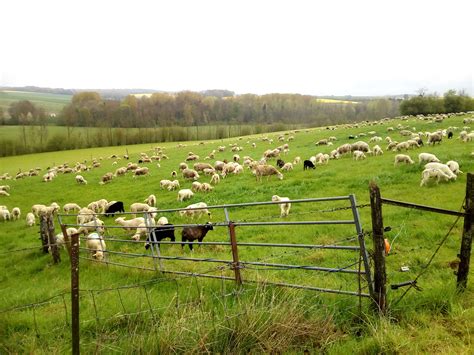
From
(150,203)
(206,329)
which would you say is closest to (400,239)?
(206,329)

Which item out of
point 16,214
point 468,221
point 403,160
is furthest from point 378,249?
point 16,214

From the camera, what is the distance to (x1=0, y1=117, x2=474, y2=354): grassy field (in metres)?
4.71

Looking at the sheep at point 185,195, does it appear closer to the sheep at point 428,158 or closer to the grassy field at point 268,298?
the grassy field at point 268,298

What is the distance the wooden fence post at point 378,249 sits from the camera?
4.93 metres

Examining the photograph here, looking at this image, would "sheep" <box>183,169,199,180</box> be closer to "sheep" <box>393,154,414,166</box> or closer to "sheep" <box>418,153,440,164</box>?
"sheep" <box>393,154,414,166</box>

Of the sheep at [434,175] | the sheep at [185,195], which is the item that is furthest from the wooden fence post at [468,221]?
the sheep at [185,195]

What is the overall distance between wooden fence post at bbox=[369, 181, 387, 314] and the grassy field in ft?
0.97

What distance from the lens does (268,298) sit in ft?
19.5

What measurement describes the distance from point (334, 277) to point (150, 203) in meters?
13.8

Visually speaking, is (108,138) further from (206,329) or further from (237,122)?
(206,329)

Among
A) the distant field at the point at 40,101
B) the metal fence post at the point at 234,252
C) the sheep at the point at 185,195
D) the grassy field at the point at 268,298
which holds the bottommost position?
the sheep at the point at 185,195

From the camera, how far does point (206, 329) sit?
477cm

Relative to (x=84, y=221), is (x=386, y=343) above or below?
above

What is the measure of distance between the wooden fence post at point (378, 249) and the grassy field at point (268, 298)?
0.29m
